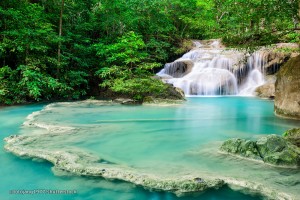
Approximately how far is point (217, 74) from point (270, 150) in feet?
45.9

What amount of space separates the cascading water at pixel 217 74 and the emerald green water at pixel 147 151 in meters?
8.73

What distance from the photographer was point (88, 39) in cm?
1427

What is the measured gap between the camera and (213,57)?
64.4 feet

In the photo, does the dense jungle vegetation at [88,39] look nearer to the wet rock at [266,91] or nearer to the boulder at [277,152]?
the boulder at [277,152]

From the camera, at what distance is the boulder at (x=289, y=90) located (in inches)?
314

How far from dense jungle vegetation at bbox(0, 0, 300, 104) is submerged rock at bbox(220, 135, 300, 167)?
3.06 m

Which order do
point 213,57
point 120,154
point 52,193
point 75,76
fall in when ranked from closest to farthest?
point 52,193
point 120,154
point 75,76
point 213,57

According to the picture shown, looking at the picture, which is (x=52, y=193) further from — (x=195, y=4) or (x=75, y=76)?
(x=195, y=4)

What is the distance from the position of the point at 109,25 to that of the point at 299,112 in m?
11.2

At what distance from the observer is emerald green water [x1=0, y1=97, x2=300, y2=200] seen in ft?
10.3

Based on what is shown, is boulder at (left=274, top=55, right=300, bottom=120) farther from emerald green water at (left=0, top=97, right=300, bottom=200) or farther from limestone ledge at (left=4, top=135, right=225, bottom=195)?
limestone ledge at (left=4, top=135, right=225, bottom=195)

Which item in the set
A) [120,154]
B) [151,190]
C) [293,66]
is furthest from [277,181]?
[293,66]

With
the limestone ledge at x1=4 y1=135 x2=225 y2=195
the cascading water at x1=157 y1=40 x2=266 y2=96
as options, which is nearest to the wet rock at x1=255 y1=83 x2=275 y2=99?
the cascading water at x1=157 y1=40 x2=266 y2=96

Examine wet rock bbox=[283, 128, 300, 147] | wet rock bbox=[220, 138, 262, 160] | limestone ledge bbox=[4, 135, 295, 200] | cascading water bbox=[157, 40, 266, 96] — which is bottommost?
limestone ledge bbox=[4, 135, 295, 200]
